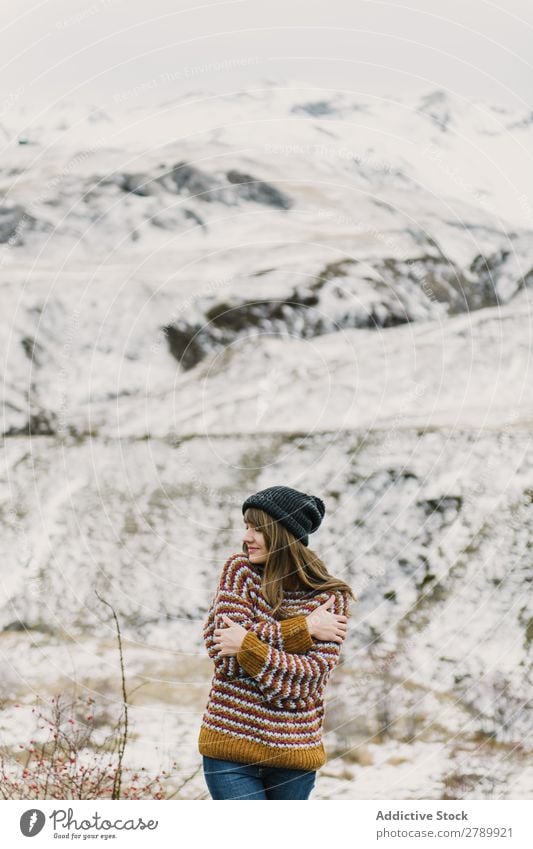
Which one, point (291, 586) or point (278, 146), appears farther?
point (278, 146)

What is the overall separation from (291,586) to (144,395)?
1.48 meters

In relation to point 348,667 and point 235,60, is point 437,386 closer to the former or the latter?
point 348,667

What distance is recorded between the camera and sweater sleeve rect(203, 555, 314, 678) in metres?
2.69

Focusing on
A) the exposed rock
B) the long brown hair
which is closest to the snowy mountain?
the exposed rock

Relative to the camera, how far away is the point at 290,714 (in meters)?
2.68

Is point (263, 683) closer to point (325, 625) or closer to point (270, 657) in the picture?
point (270, 657)

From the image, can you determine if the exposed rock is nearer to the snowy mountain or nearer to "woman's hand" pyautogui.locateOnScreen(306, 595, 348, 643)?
the snowy mountain

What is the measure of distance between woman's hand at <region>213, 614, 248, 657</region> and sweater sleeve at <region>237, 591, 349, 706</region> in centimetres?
2

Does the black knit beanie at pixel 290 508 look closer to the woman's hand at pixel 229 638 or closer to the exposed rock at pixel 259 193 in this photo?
the woman's hand at pixel 229 638

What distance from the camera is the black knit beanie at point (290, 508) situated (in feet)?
9.04

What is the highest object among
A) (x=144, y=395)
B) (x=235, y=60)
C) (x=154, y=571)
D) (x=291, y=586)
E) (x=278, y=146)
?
(x=235, y=60)

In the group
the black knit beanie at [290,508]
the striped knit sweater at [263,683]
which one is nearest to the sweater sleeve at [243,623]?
the striped knit sweater at [263,683]

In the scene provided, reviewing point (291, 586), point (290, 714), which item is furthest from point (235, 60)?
point (290, 714)

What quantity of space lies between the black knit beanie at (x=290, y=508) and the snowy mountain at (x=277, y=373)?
1.19 meters
